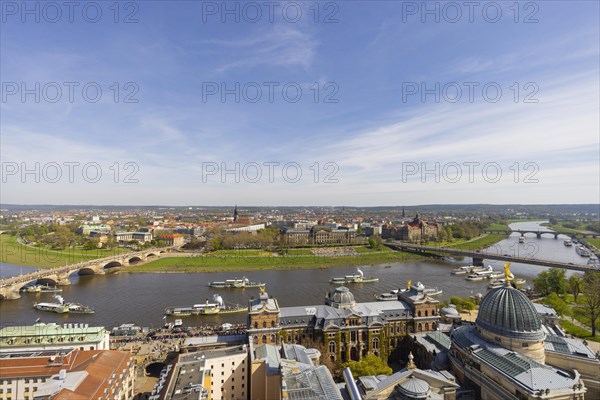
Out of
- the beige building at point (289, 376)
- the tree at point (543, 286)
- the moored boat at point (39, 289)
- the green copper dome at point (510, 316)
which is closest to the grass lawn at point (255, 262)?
the moored boat at point (39, 289)

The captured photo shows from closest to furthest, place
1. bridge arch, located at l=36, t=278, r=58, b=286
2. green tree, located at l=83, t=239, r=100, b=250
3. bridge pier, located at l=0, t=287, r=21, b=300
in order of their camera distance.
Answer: bridge pier, located at l=0, t=287, r=21, b=300, bridge arch, located at l=36, t=278, r=58, b=286, green tree, located at l=83, t=239, r=100, b=250

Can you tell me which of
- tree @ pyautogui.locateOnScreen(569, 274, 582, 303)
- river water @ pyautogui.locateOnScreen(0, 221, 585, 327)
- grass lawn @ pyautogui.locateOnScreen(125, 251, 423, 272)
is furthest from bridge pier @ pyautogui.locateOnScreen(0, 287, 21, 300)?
tree @ pyautogui.locateOnScreen(569, 274, 582, 303)

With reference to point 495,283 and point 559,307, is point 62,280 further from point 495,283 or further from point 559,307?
point 495,283

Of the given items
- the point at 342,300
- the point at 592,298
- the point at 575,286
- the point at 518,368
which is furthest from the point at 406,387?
the point at 575,286

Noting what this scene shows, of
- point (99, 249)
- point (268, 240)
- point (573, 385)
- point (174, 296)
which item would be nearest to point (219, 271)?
point (174, 296)

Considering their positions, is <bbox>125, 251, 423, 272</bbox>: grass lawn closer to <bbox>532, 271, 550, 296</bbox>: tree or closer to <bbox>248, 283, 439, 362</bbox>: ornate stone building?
<bbox>532, 271, 550, 296</bbox>: tree

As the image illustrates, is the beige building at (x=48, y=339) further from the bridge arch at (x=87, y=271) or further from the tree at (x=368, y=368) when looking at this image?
the bridge arch at (x=87, y=271)
